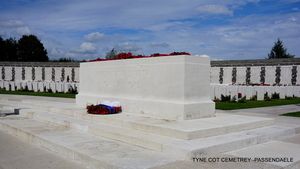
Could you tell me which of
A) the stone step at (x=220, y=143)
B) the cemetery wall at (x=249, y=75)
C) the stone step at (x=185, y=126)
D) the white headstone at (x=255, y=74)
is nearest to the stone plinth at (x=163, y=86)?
the stone step at (x=185, y=126)

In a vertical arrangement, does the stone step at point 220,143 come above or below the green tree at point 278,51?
below

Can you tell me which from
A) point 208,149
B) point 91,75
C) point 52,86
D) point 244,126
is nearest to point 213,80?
point 52,86

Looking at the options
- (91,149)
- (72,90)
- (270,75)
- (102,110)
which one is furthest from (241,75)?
(91,149)

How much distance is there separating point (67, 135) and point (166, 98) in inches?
114

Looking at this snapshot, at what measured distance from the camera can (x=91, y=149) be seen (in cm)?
536

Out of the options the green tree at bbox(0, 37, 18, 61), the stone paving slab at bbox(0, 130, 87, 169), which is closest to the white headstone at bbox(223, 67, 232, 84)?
the stone paving slab at bbox(0, 130, 87, 169)

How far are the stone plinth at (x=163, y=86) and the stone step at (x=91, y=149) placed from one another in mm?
2071

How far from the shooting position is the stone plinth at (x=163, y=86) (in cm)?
734

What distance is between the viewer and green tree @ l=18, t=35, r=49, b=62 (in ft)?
209

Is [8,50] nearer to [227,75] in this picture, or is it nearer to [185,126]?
[227,75]

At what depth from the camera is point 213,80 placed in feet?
110

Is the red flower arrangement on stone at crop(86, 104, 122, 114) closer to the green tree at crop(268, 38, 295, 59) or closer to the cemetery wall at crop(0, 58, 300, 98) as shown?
the cemetery wall at crop(0, 58, 300, 98)

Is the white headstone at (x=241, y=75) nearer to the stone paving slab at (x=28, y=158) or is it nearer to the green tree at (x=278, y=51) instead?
the stone paving slab at (x=28, y=158)

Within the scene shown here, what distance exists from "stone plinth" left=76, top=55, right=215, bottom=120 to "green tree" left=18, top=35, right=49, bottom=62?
200 feet
